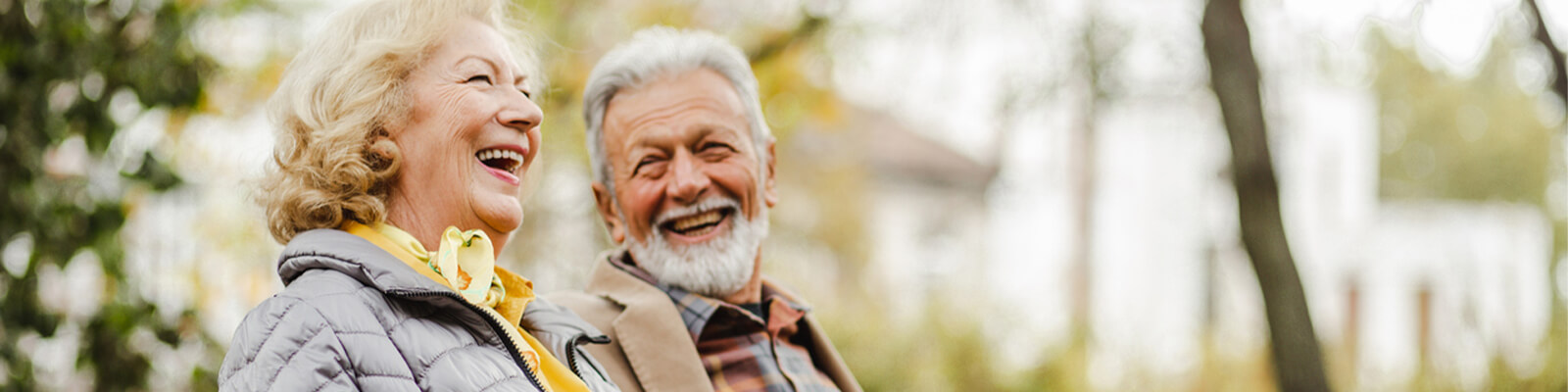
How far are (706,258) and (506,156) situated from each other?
36.1 inches

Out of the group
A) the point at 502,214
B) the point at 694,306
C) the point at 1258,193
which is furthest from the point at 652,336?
the point at 1258,193

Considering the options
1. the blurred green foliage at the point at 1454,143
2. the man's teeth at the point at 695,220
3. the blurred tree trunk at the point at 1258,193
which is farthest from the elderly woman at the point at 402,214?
the blurred green foliage at the point at 1454,143

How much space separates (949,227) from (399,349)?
2221 cm

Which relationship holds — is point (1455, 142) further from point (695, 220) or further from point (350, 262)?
point (350, 262)

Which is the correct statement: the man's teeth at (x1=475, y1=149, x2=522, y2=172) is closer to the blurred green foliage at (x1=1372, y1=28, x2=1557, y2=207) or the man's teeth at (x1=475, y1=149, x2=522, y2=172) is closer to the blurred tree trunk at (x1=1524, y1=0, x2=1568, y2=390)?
the blurred tree trunk at (x1=1524, y1=0, x2=1568, y2=390)

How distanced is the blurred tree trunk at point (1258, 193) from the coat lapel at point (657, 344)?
305cm

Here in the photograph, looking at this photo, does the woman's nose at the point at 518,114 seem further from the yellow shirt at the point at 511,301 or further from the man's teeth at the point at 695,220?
the man's teeth at the point at 695,220

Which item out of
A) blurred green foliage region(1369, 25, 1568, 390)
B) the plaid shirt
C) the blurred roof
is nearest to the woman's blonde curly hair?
the plaid shirt

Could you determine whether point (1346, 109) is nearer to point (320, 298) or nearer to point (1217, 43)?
point (1217, 43)

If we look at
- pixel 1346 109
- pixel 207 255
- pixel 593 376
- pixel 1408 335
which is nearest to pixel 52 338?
pixel 593 376

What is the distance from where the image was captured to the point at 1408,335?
24.9m

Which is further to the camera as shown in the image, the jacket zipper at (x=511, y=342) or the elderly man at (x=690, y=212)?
the elderly man at (x=690, y=212)

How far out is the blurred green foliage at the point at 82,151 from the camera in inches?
128

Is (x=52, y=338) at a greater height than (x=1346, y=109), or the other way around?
(x=52, y=338)
